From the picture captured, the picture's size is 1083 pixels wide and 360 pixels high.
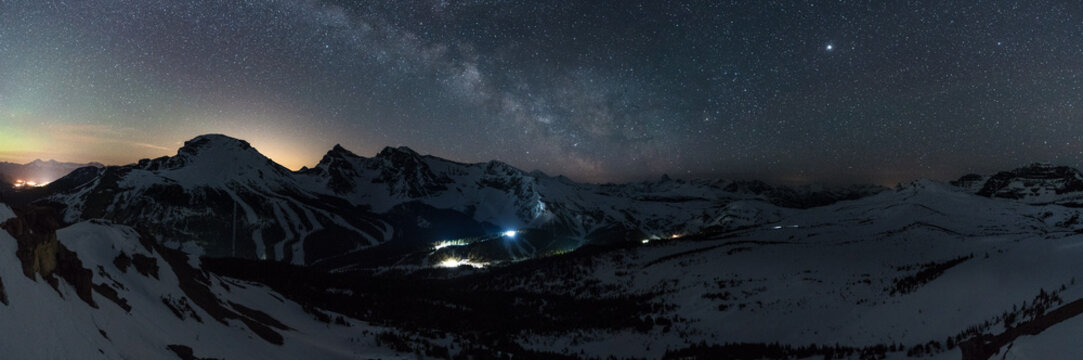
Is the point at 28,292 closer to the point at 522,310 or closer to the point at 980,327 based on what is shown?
the point at 980,327

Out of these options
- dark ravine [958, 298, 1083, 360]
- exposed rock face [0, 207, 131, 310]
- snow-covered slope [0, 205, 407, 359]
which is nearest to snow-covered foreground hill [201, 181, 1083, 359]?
dark ravine [958, 298, 1083, 360]

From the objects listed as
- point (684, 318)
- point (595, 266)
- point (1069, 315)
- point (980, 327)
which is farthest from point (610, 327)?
point (595, 266)

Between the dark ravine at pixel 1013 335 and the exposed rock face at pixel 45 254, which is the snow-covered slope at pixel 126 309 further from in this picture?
the dark ravine at pixel 1013 335

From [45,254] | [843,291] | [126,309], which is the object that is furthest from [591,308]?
[45,254]

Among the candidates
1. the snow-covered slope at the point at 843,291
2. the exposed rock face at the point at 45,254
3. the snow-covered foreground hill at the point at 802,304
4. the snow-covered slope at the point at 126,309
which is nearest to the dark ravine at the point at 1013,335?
the snow-covered foreground hill at the point at 802,304

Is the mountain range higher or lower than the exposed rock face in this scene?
lower

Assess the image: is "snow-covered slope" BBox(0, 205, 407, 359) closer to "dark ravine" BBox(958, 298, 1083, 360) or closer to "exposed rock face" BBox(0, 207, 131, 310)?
"exposed rock face" BBox(0, 207, 131, 310)

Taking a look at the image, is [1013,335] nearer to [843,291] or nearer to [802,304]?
[802,304]

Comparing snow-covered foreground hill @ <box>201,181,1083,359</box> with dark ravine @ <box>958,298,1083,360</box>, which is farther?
snow-covered foreground hill @ <box>201,181,1083,359</box>
